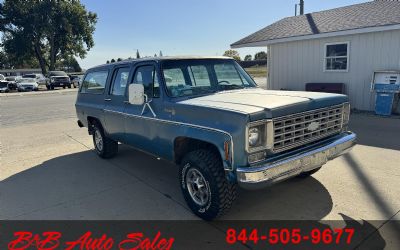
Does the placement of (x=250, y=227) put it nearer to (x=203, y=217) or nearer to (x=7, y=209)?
(x=203, y=217)

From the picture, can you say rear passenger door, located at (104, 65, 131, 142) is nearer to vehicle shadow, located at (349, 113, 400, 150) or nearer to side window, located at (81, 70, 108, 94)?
side window, located at (81, 70, 108, 94)

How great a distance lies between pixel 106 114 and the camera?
19.0ft

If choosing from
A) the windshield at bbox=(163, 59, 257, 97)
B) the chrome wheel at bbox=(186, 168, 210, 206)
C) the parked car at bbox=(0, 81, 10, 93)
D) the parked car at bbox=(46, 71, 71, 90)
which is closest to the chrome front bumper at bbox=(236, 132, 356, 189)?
the chrome wheel at bbox=(186, 168, 210, 206)

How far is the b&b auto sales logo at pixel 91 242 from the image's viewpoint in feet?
10.8

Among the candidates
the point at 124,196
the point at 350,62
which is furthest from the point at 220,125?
the point at 350,62

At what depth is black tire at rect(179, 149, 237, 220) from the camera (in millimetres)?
3473

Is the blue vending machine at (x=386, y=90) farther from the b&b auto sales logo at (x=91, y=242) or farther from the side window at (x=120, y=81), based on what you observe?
the b&b auto sales logo at (x=91, y=242)

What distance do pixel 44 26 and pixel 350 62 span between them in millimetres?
43786

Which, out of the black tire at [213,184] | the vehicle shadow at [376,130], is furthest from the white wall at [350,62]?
the black tire at [213,184]

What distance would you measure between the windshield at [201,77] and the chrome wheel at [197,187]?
1.09m

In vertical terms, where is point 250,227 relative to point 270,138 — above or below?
below

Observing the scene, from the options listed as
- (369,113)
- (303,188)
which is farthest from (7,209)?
(369,113)

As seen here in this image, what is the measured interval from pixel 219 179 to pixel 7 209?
2942mm

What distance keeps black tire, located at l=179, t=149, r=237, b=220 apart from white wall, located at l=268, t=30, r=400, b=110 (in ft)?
29.7
